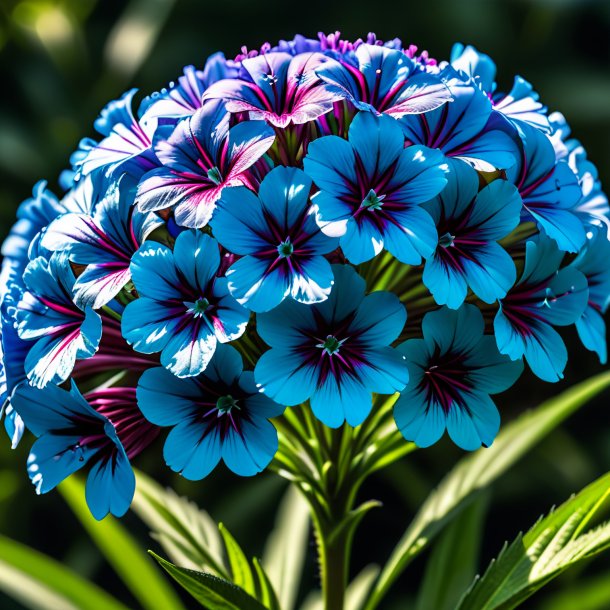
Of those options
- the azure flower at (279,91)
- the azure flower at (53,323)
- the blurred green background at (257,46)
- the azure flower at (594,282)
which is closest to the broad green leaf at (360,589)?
the blurred green background at (257,46)

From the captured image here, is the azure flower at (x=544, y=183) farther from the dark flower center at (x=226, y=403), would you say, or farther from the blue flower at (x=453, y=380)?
the dark flower center at (x=226, y=403)

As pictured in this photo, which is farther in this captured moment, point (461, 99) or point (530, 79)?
point (530, 79)

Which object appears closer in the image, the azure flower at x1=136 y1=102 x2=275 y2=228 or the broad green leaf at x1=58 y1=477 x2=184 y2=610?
the azure flower at x1=136 y1=102 x2=275 y2=228

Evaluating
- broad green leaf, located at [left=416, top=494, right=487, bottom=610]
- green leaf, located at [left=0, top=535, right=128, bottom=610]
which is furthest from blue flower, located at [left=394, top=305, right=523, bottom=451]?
green leaf, located at [left=0, top=535, right=128, bottom=610]

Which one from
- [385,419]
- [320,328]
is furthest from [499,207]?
[385,419]

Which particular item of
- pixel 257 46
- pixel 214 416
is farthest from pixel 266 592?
pixel 257 46

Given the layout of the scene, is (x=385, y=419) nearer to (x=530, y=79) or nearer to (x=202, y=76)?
(x=202, y=76)

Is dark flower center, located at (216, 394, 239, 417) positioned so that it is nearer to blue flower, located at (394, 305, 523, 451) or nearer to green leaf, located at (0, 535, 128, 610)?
blue flower, located at (394, 305, 523, 451)
